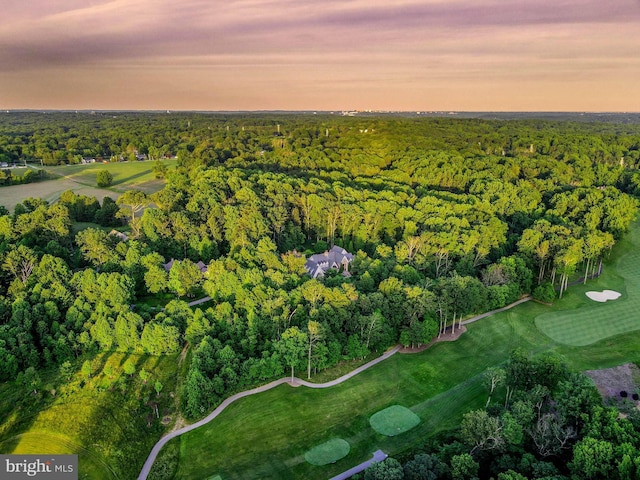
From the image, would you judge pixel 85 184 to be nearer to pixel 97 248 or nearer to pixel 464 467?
pixel 97 248

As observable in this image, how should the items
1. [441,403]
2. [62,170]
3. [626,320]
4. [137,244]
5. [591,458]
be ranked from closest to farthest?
[591,458]
[441,403]
[626,320]
[137,244]
[62,170]

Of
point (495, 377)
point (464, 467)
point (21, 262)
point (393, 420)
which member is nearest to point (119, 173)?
point (21, 262)

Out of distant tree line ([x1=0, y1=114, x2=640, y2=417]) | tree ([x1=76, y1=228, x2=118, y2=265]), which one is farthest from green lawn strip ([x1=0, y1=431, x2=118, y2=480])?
tree ([x1=76, y1=228, x2=118, y2=265])

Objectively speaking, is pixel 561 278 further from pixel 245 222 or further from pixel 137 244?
pixel 137 244

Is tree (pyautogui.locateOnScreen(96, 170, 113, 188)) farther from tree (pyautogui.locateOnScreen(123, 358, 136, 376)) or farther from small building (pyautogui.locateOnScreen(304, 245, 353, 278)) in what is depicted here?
tree (pyautogui.locateOnScreen(123, 358, 136, 376))

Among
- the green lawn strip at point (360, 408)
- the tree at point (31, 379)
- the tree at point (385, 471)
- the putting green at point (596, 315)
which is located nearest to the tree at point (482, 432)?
the green lawn strip at point (360, 408)

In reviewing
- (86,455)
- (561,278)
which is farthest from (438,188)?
(86,455)
